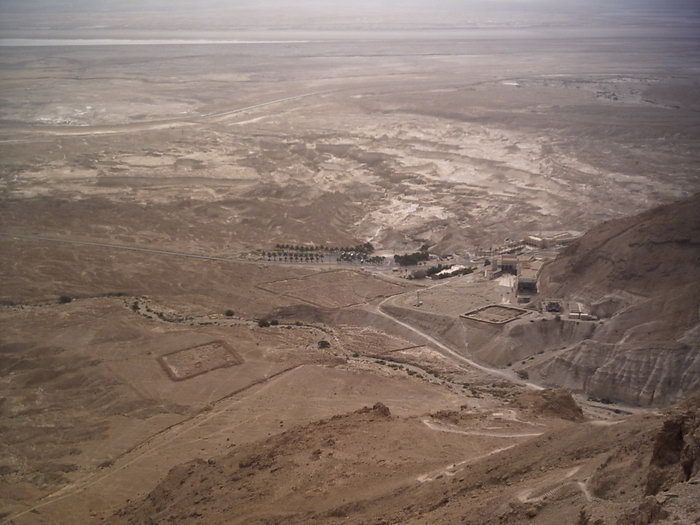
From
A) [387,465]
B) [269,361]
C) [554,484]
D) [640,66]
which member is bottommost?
[269,361]

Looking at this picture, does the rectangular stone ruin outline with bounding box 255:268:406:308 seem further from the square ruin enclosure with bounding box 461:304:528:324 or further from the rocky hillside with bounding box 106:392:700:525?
the rocky hillside with bounding box 106:392:700:525

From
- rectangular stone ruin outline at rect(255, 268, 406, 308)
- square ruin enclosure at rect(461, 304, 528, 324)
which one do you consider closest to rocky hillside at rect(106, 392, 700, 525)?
square ruin enclosure at rect(461, 304, 528, 324)

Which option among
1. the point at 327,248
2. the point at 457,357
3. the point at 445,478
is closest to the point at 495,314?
the point at 457,357

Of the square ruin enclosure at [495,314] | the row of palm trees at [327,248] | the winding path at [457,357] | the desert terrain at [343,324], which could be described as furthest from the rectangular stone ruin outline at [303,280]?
the square ruin enclosure at [495,314]

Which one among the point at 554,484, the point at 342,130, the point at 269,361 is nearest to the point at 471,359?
the point at 269,361

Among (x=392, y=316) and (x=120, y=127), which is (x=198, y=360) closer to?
(x=392, y=316)

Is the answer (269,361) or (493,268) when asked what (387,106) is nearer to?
(493,268)
